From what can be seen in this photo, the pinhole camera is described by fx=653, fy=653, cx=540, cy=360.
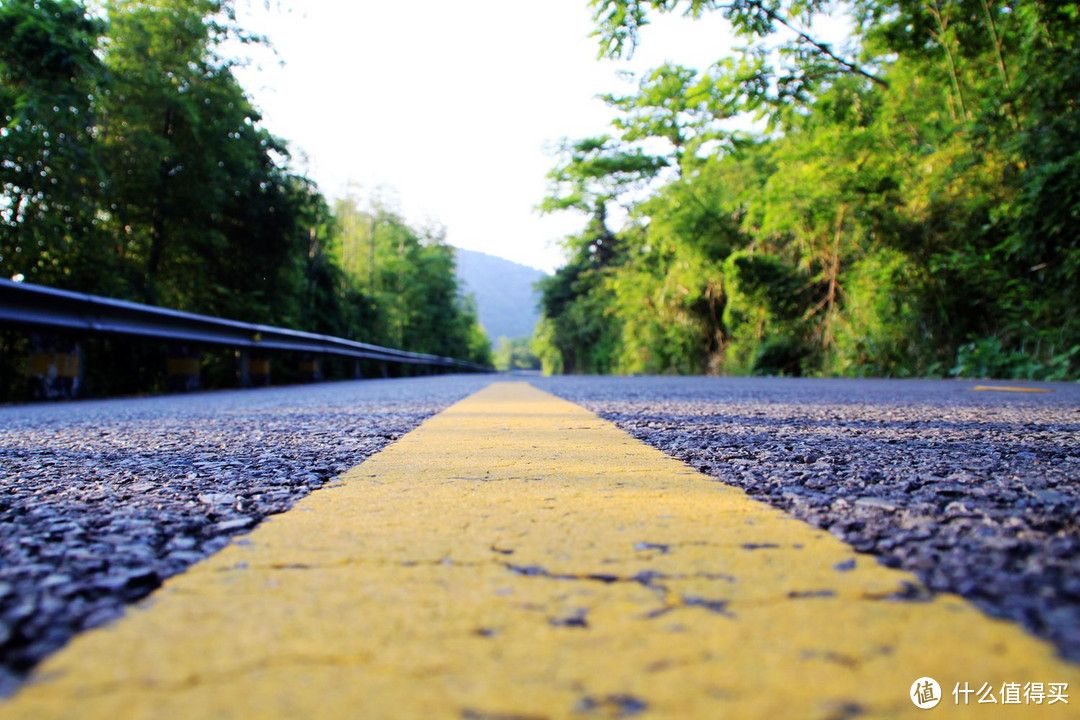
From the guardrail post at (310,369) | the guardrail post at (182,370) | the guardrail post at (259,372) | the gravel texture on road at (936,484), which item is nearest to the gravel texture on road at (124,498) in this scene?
the gravel texture on road at (936,484)

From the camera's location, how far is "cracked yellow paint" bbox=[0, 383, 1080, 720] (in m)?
0.59

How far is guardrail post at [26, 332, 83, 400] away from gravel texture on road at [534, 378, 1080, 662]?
4.62 m

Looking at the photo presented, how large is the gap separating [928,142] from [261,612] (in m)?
13.4

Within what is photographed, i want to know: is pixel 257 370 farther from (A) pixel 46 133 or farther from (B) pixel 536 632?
(B) pixel 536 632

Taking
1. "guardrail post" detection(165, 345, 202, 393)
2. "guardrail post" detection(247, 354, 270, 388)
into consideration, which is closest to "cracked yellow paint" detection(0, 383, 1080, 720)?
"guardrail post" detection(165, 345, 202, 393)

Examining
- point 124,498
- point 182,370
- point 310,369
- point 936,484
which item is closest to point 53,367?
point 182,370

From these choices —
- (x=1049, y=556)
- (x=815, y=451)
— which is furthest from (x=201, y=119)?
(x=1049, y=556)

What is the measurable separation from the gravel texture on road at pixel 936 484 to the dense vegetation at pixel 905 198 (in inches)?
261

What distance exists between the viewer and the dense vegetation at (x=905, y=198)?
8703 millimetres

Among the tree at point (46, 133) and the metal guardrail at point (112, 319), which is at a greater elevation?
the tree at point (46, 133)

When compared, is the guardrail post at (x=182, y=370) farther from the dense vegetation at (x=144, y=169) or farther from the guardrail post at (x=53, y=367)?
the dense vegetation at (x=144, y=169)

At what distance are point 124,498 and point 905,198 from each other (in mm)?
12657

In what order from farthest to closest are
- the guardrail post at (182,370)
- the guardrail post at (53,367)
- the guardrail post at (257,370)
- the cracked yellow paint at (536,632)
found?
the guardrail post at (257,370), the guardrail post at (182,370), the guardrail post at (53,367), the cracked yellow paint at (536,632)

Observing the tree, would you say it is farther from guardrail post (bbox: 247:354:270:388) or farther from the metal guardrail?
the metal guardrail
